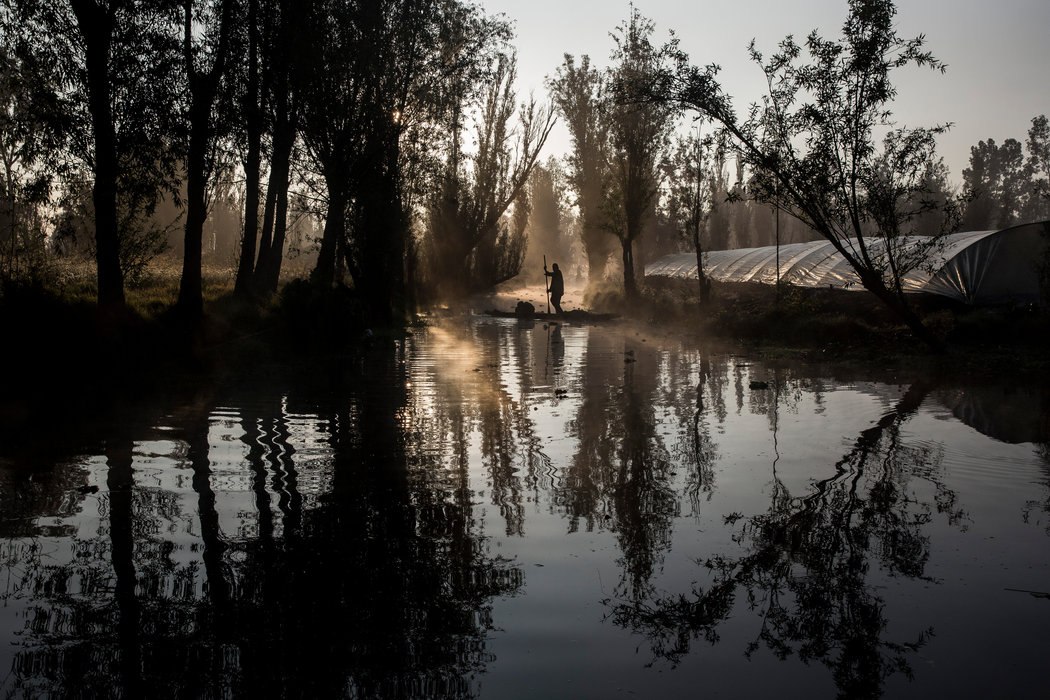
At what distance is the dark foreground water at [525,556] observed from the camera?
10.8ft

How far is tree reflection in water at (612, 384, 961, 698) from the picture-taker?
345 cm

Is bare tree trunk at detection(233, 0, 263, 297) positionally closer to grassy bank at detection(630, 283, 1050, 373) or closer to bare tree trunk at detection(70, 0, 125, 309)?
bare tree trunk at detection(70, 0, 125, 309)

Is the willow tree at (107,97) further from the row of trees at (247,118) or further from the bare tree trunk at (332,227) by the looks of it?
the bare tree trunk at (332,227)

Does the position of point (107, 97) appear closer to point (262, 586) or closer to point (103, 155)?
point (103, 155)

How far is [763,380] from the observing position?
13008mm

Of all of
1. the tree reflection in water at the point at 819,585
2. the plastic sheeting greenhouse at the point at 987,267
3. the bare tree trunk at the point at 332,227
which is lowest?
the tree reflection in water at the point at 819,585

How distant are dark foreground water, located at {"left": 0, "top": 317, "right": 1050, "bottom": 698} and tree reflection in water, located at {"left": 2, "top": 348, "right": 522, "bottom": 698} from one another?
0.05 feet

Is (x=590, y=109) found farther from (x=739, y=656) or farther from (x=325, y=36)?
(x=739, y=656)

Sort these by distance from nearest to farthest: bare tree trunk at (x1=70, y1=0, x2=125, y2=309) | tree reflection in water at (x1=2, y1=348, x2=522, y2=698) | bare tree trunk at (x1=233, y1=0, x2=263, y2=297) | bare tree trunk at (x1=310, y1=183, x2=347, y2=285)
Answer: tree reflection in water at (x1=2, y1=348, x2=522, y2=698) → bare tree trunk at (x1=70, y1=0, x2=125, y2=309) → bare tree trunk at (x1=233, y1=0, x2=263, y2=297) → bare tree trunk at (x1=310, y1=183, x2=347, y2=285)

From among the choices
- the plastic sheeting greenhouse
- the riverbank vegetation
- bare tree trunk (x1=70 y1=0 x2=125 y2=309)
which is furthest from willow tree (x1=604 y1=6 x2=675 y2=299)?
bare tree trunk (x1=70 y1=0 x2=125 y2=309)

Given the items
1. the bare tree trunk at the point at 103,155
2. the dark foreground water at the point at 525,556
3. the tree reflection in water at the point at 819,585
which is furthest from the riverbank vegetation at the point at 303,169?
the tree reflection in water at the point at 819,585

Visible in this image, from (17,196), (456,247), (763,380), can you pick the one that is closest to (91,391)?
(17,196)

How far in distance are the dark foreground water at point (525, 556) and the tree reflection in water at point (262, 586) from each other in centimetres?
2

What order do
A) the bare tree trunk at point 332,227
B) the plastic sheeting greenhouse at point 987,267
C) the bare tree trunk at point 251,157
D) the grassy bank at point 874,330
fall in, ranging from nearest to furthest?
the grassy bank at point 874,330 → the bare tree trunk at point 251,157 → the plastic sheeting greenhouse at point 987,267 → the bare tree trunk at point 332,227
